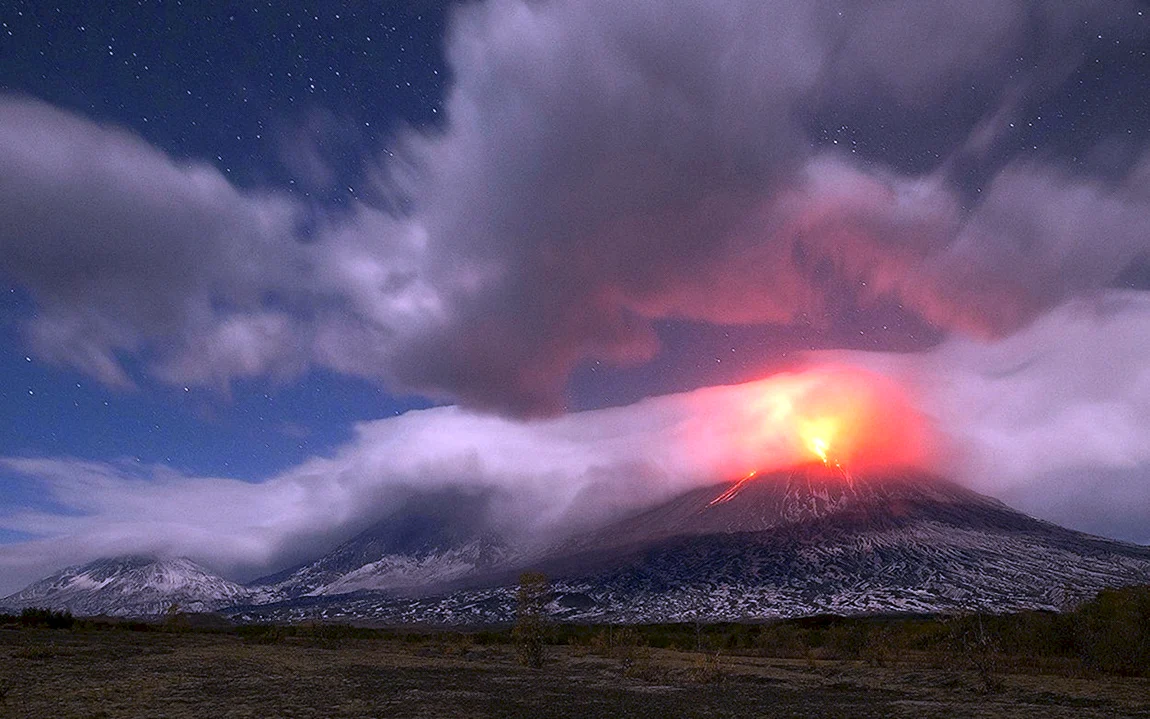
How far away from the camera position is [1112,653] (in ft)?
117

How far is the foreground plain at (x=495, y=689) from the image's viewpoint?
23469 mm

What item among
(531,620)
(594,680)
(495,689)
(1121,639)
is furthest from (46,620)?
(1121,639)

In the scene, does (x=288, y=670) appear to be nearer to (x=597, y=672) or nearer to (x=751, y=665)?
(x=597, y=672)

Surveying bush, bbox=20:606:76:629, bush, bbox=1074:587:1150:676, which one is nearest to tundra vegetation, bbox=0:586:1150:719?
bush, bbox=1074:587:1150:676

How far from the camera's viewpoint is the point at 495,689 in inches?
1254

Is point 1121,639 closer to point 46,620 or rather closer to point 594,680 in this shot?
point 594,680

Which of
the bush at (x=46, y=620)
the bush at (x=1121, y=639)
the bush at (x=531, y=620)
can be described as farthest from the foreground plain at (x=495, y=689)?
the bush at (x=46, y=620)

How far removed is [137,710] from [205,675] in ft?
40.2

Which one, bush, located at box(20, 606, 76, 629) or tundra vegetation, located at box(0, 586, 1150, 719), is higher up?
bush, located at box(20, 606, 76, 629)

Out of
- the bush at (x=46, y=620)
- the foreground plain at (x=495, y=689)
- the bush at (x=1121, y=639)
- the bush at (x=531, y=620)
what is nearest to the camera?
the foreground plain at (x=495, y=689)

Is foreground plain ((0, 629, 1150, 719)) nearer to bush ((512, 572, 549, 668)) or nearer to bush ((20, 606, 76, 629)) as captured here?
bush ((512, 572, 549, 668))

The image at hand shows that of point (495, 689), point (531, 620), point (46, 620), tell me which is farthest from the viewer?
point (46, 620)

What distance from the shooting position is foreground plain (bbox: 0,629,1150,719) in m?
23.5

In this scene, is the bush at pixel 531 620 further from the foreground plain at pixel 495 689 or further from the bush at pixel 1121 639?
the bush at pixel 1121 639
